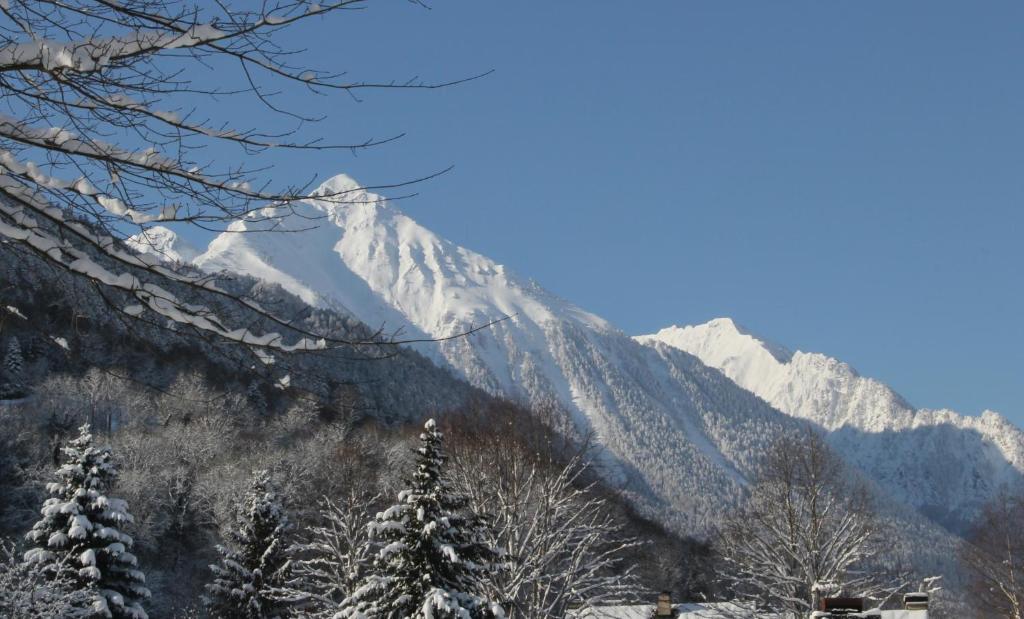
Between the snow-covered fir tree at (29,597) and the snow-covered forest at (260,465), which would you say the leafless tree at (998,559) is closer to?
the snow-covered forest at (260,465)

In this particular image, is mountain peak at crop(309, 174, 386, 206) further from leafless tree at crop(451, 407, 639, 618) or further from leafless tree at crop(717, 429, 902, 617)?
leafless tree at crop(717, 429, 902, 617)

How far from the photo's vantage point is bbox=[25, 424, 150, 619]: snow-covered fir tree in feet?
70.8

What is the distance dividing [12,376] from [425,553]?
5511 cm

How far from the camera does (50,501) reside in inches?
906

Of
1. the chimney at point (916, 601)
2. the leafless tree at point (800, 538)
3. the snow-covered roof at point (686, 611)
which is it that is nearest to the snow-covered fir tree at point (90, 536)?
the snow-covered roof at point (686, 611)

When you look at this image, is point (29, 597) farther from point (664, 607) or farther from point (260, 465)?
point (260, 465)

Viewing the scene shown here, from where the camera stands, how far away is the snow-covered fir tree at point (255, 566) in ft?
88.4

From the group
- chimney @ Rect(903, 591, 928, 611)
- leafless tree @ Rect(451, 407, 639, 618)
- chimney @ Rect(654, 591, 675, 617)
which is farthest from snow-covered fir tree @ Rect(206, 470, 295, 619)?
chimney @ Rect(903, 591, 928, 611)

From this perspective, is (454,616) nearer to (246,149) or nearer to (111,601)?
(111,601)

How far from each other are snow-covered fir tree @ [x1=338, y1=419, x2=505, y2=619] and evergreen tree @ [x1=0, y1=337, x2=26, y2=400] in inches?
2077

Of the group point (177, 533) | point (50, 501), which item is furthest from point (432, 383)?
point (50, 501)

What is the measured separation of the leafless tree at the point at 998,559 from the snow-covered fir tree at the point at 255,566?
66.9 feet

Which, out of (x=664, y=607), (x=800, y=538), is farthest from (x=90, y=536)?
(x=800, y=538)

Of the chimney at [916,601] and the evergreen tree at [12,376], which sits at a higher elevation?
the chimney at [916,601]
